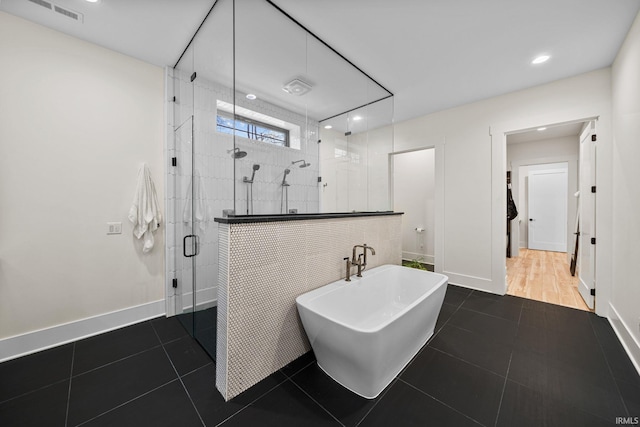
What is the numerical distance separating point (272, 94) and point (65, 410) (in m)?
2.56

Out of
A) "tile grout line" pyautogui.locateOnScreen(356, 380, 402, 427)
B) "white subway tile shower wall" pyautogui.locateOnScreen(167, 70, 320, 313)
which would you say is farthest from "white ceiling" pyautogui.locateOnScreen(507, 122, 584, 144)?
"tile grout line" pyautogui.locateOnScreen(356, 380, 402, 427)

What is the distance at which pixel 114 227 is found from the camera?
231 cm

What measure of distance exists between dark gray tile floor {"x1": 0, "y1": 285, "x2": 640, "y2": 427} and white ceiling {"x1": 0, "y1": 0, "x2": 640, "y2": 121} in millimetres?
2677

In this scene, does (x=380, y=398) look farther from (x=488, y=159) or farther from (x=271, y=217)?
(x=488, y=159)

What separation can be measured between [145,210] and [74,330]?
1184 millimetres

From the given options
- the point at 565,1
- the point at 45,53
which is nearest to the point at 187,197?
the point at 45,53

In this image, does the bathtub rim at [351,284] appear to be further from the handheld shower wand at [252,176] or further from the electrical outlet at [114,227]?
the electrical outlet at [114,227]

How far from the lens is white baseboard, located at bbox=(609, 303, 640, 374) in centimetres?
177

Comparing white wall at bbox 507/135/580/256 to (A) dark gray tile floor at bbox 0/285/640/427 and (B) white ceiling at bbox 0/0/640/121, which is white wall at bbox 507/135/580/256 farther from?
(A) dark gray tile floor at bbox 0/285/640/427

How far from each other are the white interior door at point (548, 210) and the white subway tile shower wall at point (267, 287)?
22.2ft

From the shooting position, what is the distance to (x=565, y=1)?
68.4 inches

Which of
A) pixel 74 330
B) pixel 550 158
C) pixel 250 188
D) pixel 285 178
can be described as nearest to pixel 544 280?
pixel 550 158

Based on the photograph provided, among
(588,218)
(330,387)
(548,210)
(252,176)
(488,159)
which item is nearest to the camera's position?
(330,387)

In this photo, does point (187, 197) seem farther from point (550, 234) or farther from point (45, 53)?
point (550, 234)
